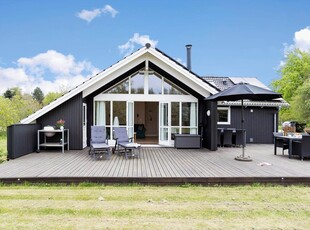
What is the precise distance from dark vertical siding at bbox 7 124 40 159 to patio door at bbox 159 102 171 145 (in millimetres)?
5285

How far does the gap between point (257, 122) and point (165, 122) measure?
A: 5.58m

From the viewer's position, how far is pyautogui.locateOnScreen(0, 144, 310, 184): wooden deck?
5707 mm

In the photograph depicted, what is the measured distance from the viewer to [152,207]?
4242 mm

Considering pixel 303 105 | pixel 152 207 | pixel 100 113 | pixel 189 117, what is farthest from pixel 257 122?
pixel 303 105

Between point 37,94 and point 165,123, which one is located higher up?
point 37,94

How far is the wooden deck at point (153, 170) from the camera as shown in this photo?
A: 5.71m

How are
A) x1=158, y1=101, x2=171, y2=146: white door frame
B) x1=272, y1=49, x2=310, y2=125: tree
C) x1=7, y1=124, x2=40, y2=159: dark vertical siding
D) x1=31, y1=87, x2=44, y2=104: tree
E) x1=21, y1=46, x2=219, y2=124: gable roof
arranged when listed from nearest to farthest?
x1=7, y1=124, x2=40, y2=159: dark vertical siding < x1=21, y1=46, x2=219, y2=124: gable roof < x1=158, y1=101, x2=171, y2=146: white door frame < x1=272, y1=49, x2=310, y2=125: tree < x1=31, y1=87, x2=44, y2=104: tree

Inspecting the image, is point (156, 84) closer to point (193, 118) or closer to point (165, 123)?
point (165, 123)

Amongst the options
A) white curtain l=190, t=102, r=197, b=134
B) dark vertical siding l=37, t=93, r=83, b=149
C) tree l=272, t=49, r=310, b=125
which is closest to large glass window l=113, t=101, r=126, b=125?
dark vertical siding l=37, t=93, r=83, b=149

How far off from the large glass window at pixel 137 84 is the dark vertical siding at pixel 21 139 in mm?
4354

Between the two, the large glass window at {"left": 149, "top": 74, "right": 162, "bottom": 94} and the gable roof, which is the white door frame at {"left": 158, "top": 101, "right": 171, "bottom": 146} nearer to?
the large glass window at {"left": 149, "top": 74, "right": 162, "bottom": 94}

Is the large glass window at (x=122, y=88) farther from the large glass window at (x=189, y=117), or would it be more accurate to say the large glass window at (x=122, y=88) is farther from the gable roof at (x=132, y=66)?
the large glass window at (x=189, y=117)

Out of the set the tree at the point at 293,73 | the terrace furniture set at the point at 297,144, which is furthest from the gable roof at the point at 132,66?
the tree at the point at 293,73

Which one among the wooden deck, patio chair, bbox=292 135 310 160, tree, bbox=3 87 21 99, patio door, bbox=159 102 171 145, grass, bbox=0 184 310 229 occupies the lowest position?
grass, bbox=0 184 310 229
